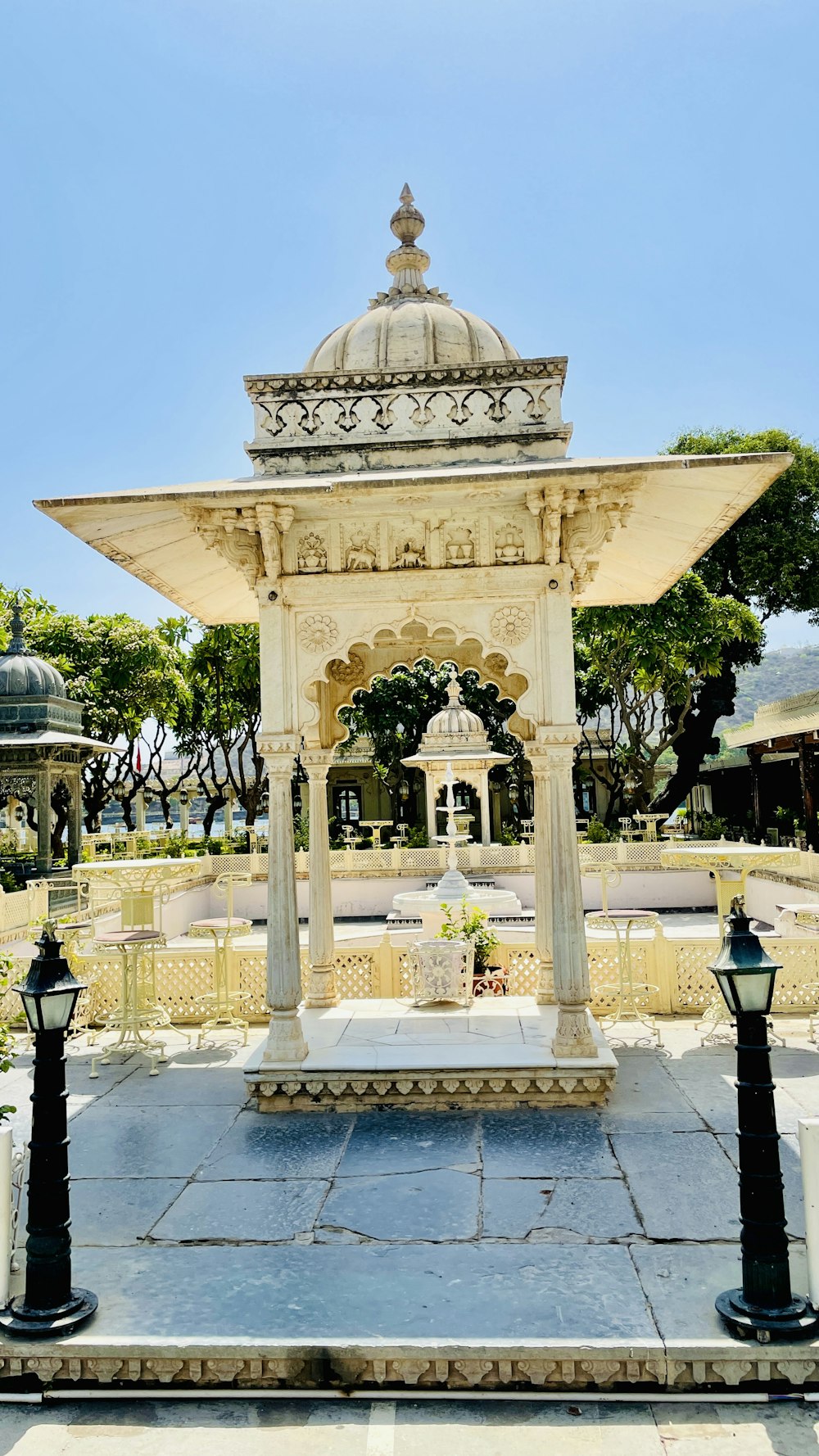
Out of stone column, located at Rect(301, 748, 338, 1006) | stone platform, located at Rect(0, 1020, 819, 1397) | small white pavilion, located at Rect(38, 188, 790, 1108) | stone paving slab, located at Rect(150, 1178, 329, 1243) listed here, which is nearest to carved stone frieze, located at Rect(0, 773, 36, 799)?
stone column, located at Rect(301, 748, 338, 1006)

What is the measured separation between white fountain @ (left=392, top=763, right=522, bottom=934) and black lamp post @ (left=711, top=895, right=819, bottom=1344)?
21.4 feet

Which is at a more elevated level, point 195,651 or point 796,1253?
point 195,651

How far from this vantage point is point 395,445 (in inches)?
282

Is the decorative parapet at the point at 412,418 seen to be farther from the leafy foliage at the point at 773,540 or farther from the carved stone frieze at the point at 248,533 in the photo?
the leafy foliage at the point at 773,540

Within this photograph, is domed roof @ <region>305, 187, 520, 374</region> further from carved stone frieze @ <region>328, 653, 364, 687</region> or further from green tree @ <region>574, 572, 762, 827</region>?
green tree @ <region>574, 572, 762, 827</region>

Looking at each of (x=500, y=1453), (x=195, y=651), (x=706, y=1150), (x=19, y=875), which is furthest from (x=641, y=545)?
(x=195, y=651)

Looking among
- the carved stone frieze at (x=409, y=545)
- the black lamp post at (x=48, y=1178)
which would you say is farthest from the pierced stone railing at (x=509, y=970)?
the black lamp post at (x=48, y=1178)

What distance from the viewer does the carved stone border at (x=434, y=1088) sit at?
6676 millimetres

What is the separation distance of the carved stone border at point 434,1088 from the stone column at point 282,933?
19 cm

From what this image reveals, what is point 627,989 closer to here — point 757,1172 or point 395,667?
Answer: point 395,667

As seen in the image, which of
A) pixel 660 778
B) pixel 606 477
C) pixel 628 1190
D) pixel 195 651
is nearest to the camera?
pixel 628 1190

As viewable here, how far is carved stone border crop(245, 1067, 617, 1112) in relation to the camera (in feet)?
21.9

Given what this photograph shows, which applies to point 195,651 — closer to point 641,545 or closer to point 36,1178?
point 641,545

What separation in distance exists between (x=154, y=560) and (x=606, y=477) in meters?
3.75
